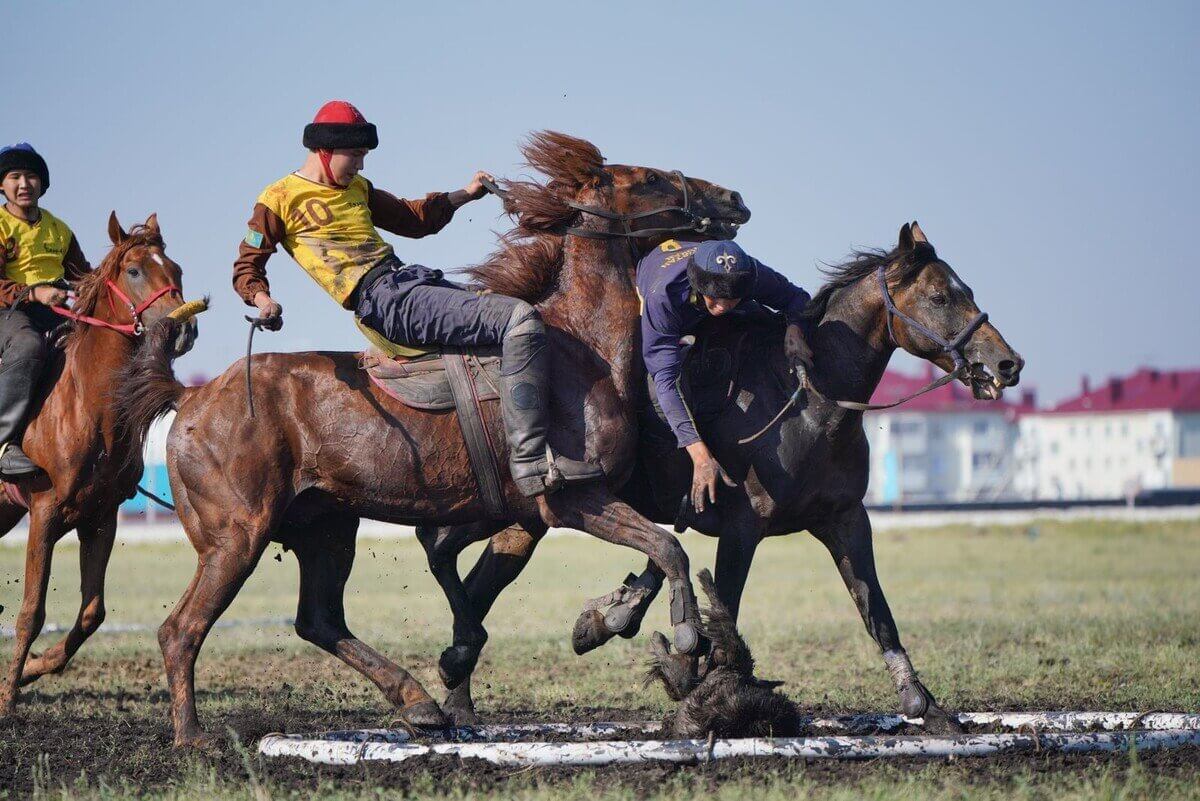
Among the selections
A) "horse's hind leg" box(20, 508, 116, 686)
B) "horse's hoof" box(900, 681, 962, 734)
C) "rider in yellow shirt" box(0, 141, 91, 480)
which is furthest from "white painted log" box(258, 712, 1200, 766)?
"rider in yellow shirt" box(0, 141, 91, 480)

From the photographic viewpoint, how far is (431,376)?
7.36 meters

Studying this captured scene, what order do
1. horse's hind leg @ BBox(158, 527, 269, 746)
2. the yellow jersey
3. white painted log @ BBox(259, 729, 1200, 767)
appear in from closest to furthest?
white painted log @ BBox(259, 729, 1200, 767) → horse's hind leg @ BBox(158, 527, 269, 746) → the yellow jersey

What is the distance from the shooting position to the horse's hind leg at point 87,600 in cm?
959

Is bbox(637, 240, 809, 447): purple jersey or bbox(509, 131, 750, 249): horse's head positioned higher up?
bbox(509, 131, 750, 249): horse's head

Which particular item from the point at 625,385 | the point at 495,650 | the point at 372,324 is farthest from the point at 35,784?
the point at 495,650

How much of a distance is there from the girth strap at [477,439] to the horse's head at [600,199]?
1.06 metres

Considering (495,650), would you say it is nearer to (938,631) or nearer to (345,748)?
(938,631)

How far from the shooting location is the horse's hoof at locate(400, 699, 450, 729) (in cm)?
716

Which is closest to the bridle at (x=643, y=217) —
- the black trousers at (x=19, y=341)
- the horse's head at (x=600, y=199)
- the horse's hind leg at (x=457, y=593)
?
the horse's head at (x=600, y=199)

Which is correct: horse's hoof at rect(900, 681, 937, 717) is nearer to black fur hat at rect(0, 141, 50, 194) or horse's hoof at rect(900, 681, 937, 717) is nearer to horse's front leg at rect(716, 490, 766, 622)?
horse's front leg at rect(716, 490, 766, 622)

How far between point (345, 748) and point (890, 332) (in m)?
3.81

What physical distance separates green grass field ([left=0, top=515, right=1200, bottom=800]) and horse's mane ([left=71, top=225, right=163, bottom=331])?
269 cm

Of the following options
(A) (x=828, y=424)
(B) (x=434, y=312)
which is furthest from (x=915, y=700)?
(B) (x=434, y=312)

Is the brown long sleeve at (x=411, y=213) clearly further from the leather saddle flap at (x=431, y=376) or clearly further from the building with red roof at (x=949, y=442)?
the building with red roof at (x=949, y=442)
